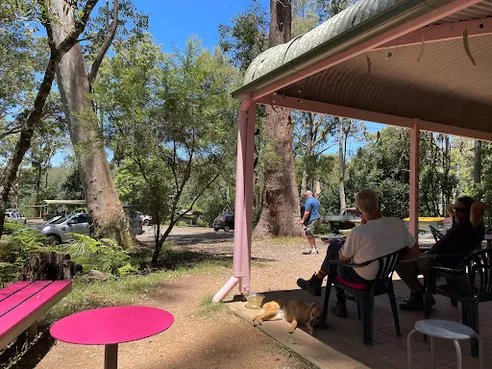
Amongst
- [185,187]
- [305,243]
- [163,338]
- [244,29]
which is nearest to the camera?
[163,338]

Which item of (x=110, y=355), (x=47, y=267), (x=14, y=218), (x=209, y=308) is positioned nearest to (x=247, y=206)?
(x=209, y=308)

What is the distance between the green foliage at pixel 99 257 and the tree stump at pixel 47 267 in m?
1.55

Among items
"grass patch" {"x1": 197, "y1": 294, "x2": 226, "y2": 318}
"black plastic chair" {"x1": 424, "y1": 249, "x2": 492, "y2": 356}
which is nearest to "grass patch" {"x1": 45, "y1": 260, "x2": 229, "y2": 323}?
"grass patch" {"x1": 197, "y1": 294, "x2": 226, "y2": 318}

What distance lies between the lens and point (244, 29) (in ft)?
61.6

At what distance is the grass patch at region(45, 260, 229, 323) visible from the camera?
4.73 m

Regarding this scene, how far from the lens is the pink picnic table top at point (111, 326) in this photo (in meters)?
1.89

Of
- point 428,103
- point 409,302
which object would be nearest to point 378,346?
point 409,302

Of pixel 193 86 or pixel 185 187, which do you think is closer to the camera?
pixel 193 86

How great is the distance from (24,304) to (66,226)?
1478cm

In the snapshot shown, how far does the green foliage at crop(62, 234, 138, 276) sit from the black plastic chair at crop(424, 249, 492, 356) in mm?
5283

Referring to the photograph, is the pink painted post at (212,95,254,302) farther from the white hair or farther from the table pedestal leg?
the table pedestal leg

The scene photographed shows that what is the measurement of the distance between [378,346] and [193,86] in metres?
5.32

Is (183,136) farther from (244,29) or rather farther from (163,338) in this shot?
(244,29)

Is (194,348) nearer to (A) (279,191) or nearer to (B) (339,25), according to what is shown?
(B) (339,25)
